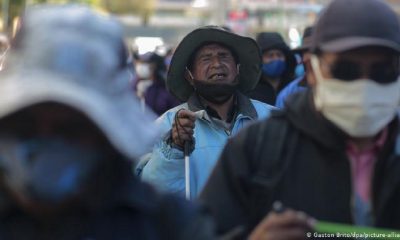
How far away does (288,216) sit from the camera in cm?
238

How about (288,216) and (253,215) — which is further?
(253,215)

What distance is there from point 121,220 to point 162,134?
2.27 feet

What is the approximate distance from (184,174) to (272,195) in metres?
2.56

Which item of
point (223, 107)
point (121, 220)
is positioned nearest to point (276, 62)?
point (223, 107)

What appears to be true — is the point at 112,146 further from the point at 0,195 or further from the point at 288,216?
the point at 288,216

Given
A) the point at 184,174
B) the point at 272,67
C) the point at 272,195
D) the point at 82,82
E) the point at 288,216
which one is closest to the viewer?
the point at 82,82

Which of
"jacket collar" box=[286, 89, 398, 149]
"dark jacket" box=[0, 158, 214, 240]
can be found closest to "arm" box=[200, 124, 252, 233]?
"jacket collar" box=[286, 89, 398, 149]

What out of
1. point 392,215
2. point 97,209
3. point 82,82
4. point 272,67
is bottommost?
point 272,67

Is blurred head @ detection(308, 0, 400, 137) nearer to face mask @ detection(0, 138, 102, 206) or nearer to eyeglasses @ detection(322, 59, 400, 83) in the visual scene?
eyeglasses @ detection(322, 59, 400, 83)

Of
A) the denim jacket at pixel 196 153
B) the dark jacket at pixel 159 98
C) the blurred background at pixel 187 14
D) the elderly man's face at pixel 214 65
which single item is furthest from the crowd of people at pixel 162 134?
the blurred background at pixel 187 14

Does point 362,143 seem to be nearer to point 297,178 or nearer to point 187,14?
point 297,178

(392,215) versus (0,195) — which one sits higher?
(0,195)

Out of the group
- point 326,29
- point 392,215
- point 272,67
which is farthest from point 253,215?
point 272,67

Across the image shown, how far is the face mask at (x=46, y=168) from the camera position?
197 centimetres
